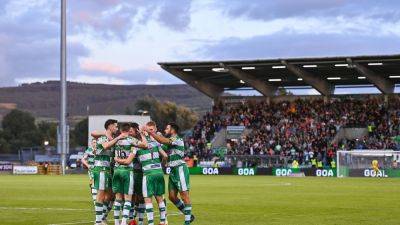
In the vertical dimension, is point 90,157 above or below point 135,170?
above

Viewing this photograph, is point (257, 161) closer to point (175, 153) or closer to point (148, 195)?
point (175, 153)

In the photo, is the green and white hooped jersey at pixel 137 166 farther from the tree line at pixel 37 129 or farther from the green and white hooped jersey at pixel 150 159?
the tree line at pixel 37 129

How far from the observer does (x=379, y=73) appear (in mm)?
75312

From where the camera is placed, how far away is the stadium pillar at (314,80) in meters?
73.2

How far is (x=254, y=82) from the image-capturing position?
8094cm

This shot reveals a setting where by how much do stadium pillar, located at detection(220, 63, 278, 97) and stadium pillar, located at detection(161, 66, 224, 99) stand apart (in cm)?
541

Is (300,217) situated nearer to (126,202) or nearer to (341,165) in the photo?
(126,202)

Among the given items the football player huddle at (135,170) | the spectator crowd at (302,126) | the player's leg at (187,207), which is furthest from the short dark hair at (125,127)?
the spectator crowd at (302,126)

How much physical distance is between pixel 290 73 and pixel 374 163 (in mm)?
16927

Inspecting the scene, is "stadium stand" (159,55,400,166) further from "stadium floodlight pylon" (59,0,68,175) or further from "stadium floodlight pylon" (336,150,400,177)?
"stadium floodlight pylon" (59,0,68,175)

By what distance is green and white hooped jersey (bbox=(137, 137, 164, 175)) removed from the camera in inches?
720

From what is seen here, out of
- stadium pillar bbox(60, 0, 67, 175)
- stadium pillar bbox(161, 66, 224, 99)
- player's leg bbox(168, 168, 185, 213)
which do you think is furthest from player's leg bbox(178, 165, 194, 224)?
stadium pillar bbox(161, 66, 224, 99)

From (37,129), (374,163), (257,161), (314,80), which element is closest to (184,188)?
(374,163)

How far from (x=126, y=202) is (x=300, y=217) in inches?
251
